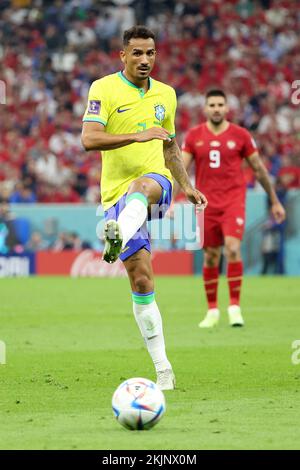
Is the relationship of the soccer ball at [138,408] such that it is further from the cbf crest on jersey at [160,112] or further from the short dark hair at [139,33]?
the short dark hair at [139,33]

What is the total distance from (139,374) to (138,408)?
8.02 ft

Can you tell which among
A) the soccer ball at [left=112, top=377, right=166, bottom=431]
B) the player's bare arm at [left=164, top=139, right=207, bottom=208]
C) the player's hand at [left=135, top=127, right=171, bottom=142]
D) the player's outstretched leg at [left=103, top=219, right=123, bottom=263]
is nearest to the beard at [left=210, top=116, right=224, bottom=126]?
the player's bare arm at [left=164, top=139, right=207, bottom=208]

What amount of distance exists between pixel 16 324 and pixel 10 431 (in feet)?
21.9

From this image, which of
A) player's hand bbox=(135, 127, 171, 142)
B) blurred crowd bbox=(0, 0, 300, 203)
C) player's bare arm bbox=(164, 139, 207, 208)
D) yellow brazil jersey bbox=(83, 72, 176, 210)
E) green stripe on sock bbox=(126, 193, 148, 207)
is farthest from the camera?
blurred crowd bbox=(0, 0, 300, 203)

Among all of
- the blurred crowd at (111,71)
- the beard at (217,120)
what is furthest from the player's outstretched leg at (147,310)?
the blurred crowd at (111,71)

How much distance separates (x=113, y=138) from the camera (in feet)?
23.9

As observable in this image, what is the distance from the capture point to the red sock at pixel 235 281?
1263 centimetres

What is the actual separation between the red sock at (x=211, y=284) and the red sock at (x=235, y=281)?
0.18m

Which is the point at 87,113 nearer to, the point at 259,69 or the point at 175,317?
the point at 175,317

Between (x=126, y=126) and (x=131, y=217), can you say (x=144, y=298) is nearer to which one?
(x=131, y=217)

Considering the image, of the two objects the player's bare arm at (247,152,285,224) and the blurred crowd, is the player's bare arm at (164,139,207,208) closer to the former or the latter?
the player's bare arm at (247,152,285,224)

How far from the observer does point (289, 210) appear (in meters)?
22.3

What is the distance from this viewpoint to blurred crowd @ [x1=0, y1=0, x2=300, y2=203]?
24.0 m

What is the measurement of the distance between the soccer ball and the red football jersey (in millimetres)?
7078
